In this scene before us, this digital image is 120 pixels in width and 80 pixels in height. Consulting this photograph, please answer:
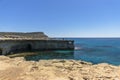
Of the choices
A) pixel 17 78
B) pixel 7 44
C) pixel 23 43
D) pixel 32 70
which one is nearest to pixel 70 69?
pixel 32 70

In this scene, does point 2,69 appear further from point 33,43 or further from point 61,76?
point 33,43

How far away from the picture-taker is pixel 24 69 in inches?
493

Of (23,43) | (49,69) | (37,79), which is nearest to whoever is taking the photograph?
(37,79)

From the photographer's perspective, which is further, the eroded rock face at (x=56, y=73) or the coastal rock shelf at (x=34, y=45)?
the coastal rock shelf at (x=34, y=45)

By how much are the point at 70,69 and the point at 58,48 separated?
38.6 meters

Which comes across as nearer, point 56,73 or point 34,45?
point 56,73

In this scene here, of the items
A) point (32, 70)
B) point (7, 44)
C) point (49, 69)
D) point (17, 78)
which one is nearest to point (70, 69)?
point (49, 69)

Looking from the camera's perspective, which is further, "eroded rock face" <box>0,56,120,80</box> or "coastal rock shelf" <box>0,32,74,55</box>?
"coastal rock shelf" <box>0,32,74,55</box>

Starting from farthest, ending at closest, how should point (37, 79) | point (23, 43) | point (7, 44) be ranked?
point (23, 43), point (7, 44), point (37, 79)

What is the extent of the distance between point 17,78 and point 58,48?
40.8 meters

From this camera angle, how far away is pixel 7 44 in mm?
41625

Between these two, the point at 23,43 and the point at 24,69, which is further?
the point at 23,43

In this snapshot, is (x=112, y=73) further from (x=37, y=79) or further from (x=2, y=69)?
(x=2, y=69)

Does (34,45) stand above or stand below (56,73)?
below
